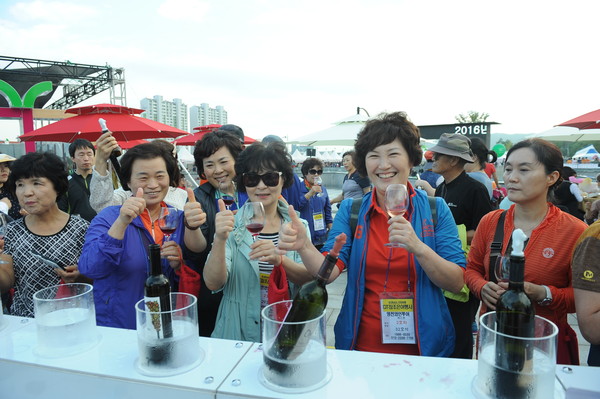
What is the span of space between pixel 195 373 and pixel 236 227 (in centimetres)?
106

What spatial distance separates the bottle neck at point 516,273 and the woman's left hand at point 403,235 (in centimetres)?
59

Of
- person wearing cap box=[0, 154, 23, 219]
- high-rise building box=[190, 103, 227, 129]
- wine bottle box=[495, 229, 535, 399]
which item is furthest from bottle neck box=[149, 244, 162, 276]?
high-rise building box=[190, 103, 227, 129]

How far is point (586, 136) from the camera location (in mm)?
11477

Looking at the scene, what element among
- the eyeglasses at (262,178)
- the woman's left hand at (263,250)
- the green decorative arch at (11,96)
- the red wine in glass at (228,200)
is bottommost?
the woman's left hand at (263,250)

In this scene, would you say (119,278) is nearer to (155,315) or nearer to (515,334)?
(155,315)

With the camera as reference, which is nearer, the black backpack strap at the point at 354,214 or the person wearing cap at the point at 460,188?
the black backpack strap at the point at 354,214

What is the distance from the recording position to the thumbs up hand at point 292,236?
1729 mm

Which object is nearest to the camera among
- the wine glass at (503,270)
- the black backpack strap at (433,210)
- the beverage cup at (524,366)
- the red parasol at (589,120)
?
the beverage cup at (524,366)

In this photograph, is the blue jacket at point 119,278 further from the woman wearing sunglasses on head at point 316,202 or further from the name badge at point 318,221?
the name badge at point 318,221

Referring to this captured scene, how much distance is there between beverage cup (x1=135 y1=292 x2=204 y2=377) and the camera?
1237 mm

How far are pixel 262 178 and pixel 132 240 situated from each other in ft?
2.66

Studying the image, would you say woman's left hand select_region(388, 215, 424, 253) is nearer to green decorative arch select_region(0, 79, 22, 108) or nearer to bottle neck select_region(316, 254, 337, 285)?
bottle neck select_region(316, 254, 337, 285)

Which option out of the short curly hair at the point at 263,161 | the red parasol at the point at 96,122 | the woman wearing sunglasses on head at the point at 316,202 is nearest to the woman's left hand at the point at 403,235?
the short curly hair at the point at 263,161

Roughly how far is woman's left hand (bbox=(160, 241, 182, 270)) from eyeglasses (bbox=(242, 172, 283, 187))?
55cm
